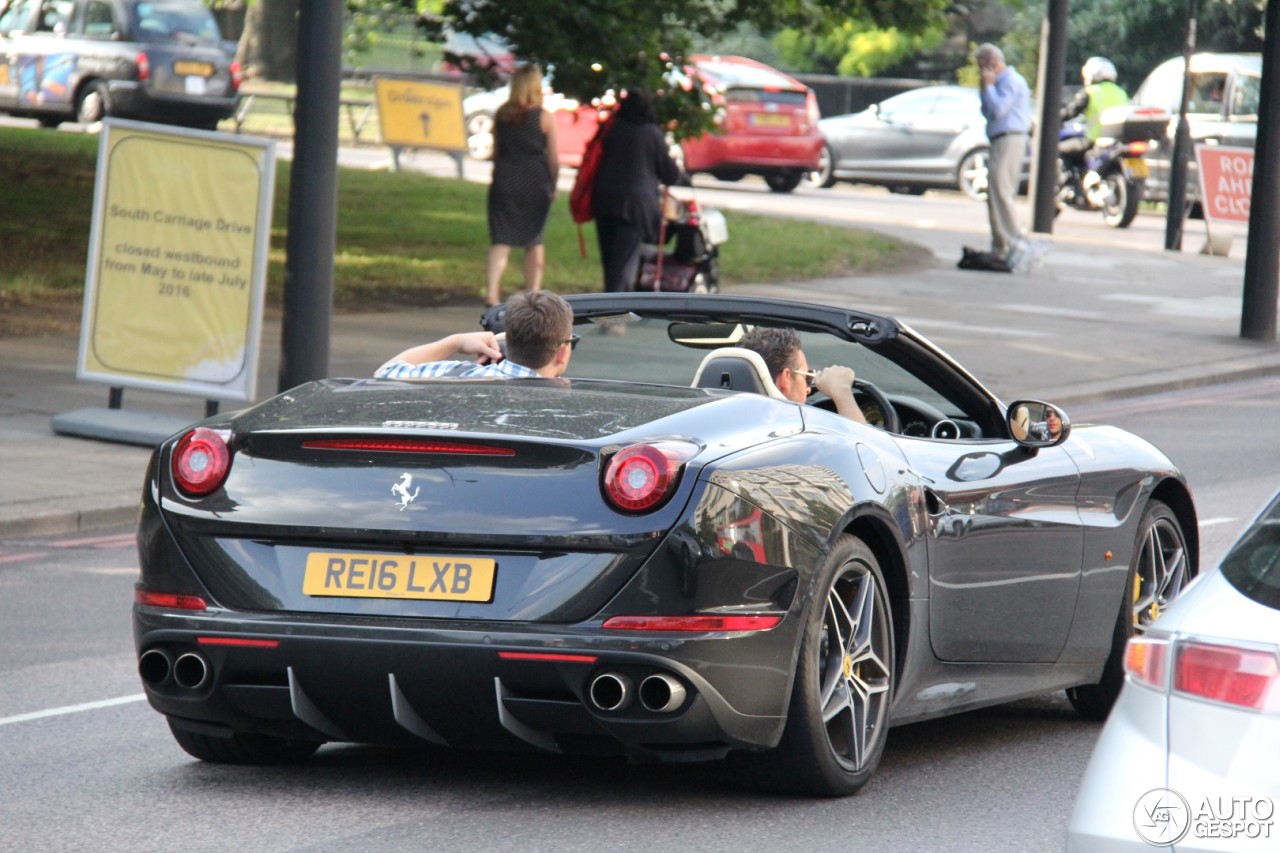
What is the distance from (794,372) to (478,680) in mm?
1563

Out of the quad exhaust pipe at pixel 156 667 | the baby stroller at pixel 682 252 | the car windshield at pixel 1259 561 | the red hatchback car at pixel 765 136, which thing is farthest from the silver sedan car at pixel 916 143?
the car windshield at pixel 1259 561

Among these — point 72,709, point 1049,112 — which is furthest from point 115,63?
point 72,709

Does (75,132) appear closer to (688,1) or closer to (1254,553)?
(688,1)

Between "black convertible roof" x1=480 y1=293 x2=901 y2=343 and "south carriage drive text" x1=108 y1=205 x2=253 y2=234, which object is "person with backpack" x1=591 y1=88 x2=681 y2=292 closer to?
"south carriage drive text" x1=108 y1=205 x2=253 y2=234

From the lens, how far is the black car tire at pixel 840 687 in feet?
18.0

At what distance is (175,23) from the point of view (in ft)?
114

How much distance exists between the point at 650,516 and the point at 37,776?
188 centimetres

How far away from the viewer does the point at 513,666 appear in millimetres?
5199

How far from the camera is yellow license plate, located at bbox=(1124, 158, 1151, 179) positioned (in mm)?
31344

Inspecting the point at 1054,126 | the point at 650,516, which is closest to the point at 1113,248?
the point at 1054,126

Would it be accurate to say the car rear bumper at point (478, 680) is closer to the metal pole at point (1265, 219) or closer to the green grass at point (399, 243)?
the green grass at point (399, 243)

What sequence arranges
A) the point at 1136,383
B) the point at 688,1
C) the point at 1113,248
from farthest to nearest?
the point at 1113,248 < the point at 688,1 < the point at 1136,383

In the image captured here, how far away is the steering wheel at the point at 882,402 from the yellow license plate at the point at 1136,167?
83.3 ft

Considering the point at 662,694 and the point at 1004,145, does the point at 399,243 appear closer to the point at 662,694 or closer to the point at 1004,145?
→ the point at 1004,145
